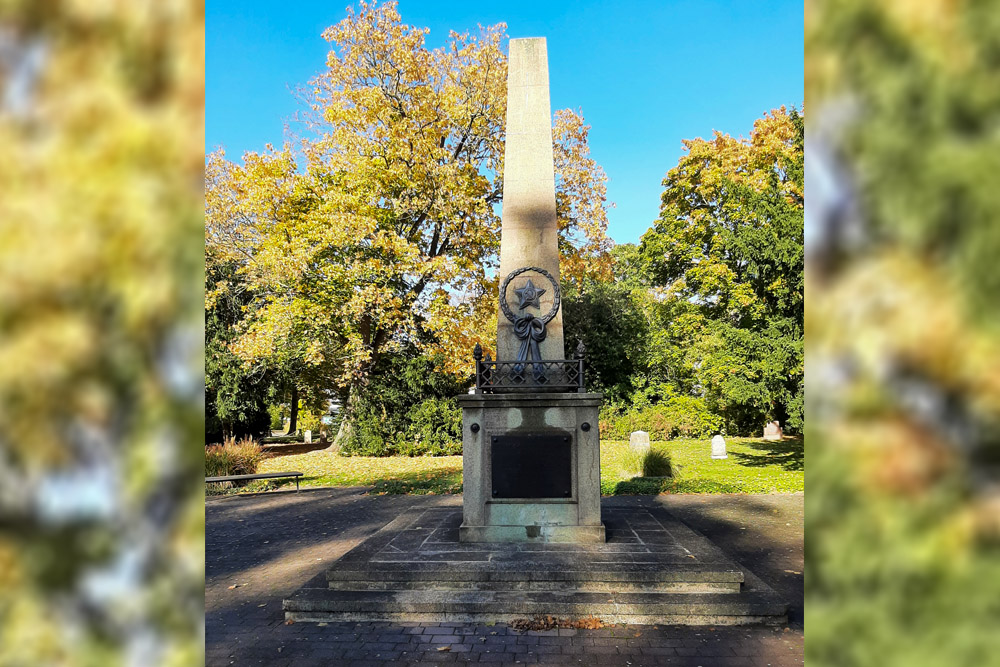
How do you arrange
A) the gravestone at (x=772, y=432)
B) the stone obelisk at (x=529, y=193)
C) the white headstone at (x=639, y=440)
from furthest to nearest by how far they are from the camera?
the gravestone at (x=772, y=432) → the white headstone at (x=639, y=440) → the stone obelisk at (x=529, y=193)

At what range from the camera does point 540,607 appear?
5137 millimetres

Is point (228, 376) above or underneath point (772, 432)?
above

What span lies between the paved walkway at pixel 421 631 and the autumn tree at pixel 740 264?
5847 mm

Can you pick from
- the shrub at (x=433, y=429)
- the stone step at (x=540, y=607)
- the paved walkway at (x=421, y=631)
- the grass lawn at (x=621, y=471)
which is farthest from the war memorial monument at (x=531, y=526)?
the shrub at (x=433, y=429)

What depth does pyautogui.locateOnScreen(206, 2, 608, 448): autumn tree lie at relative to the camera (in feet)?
53.6

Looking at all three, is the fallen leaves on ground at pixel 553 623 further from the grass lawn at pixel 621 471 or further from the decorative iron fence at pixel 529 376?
the grass lawn at pixel 621 471

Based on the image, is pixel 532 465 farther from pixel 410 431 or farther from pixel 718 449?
pixel 410 431

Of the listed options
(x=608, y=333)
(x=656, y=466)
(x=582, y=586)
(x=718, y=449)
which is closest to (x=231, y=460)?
(x=656, y=466)

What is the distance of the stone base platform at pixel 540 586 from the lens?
513 cm

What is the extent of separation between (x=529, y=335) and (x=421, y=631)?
394cm

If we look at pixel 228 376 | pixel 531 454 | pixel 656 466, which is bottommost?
pixel 656 466
